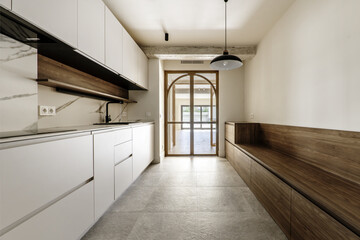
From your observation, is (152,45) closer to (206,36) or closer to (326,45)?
(206,36)

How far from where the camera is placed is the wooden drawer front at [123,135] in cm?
191

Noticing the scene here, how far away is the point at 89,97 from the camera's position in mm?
2273

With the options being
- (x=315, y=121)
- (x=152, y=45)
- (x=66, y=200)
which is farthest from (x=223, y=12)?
(x=66, y=200)

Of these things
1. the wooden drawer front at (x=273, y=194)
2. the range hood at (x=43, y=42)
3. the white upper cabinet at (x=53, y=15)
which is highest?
the white upper cabinet at (x=53, y=15)

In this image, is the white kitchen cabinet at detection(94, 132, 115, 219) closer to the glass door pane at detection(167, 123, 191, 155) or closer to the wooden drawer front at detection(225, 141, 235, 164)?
the wooden drawer front at detection(225, 141, 235, 164)

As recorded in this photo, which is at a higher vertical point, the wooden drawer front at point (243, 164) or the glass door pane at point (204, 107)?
the glass door pane at point (204, 107)

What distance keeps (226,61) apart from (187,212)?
7.05ft

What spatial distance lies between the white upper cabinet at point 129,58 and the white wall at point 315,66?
8.44 feet

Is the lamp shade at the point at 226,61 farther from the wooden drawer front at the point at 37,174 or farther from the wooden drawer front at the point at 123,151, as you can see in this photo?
the wooden drawer front at the point at 37,174

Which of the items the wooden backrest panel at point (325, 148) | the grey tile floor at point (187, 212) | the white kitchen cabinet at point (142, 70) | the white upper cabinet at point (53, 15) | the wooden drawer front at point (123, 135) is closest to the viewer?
the white upper cabinet at point (53, 15)

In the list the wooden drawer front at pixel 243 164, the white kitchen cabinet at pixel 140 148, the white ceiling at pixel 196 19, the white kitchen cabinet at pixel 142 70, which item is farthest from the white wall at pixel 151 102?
the wooden drawer front at pixel 243 164


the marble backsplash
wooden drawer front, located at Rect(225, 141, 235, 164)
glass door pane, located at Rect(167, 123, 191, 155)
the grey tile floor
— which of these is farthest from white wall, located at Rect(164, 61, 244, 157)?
the marble backsplash

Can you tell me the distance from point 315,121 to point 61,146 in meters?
2.59

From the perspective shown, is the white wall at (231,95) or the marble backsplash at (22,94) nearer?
the marble backsplash at (22,94)
